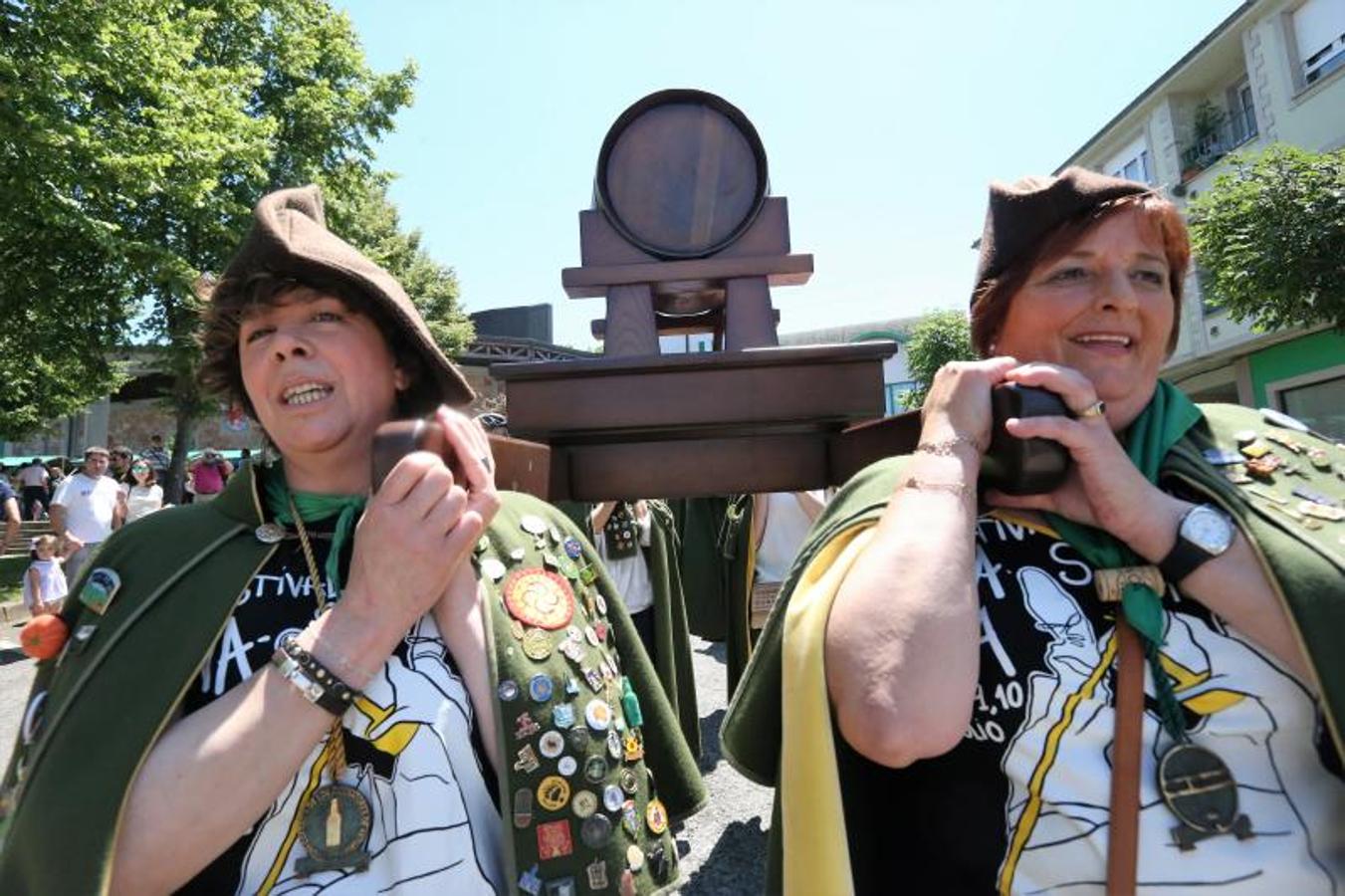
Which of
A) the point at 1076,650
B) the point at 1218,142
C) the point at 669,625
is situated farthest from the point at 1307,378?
the point at 1076,650

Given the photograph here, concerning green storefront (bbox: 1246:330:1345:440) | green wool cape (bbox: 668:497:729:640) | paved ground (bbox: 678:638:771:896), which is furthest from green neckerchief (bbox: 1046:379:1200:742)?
green storefront (bbox: 1246:330:1345:440)

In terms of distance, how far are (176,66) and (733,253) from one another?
1128 cm

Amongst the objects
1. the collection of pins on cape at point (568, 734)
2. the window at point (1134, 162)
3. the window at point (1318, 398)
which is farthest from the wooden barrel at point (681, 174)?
the window at point (1134, 162)

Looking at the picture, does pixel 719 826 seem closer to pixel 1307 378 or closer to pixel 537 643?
pixel 537 643

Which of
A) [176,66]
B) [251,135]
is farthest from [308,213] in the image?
[251,135]

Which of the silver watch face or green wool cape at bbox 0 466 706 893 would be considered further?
the silver watch face

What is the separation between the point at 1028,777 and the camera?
3.85 feet

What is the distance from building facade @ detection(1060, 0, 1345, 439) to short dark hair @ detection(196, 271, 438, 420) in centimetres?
1381

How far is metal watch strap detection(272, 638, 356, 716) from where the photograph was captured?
109 centimetres

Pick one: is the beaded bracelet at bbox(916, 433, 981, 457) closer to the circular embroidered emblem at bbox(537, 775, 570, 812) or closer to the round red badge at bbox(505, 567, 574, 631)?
the round red badge at bbox(505, 567, 574, 631)

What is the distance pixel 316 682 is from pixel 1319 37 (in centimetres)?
2024

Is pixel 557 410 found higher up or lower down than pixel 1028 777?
higher up

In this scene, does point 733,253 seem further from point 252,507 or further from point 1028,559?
point 252,507

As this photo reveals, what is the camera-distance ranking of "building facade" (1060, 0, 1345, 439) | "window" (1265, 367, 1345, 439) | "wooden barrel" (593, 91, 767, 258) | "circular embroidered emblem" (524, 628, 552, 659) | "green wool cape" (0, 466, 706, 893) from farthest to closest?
"window" (1265, 367, 1345, 439)
"building facade" (1060, 0, 1345, 439)
"wooden barrel" (593, 91, 767, 258)
"circular embroidered emblem" (524, 628, 552, 659)
"green wool cape" (0, 466, 706, 893)
